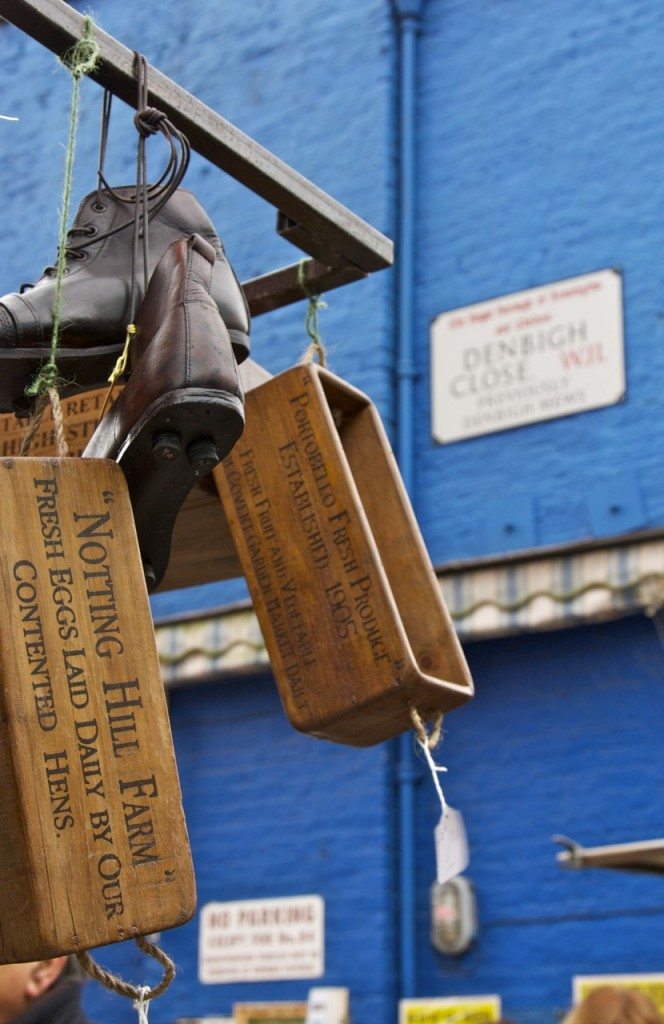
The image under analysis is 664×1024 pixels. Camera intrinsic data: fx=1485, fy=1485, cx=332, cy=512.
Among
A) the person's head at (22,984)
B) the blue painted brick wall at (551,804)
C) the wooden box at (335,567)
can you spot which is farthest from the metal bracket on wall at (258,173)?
the blue painted brick wall at (551,804)

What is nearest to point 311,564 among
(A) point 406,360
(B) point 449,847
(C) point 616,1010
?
(B) point 449,847

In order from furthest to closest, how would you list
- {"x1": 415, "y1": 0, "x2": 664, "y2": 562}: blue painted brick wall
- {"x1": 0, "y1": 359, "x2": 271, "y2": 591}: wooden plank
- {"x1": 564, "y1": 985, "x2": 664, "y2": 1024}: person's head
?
{"x1": 415, "y1": 0, "x2": 664, "y2": 562}: blue painted brick wall < {"x1": 564, "y1": 985, "x2": 664, "y2": 1024}: person's head < {"x1": 0, "y1": 359, "x2": 271, "y2": 591}: wooden plank

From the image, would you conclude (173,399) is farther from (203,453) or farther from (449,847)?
(449,847)

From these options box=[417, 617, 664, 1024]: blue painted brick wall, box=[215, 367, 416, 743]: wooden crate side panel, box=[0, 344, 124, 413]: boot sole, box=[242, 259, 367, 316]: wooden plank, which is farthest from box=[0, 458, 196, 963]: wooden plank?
box=[417, 617, 664, 1024]: blue painted brick wall

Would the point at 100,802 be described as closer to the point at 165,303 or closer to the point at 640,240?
the point at 165,303

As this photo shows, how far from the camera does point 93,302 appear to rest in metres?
1.80

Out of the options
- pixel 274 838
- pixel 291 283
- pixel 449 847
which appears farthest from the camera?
pixel 274 838

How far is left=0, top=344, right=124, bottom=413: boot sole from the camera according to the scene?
177cm

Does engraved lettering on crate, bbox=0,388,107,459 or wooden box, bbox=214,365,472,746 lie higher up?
engraved lettering on crate, bbox=0,388,107,459

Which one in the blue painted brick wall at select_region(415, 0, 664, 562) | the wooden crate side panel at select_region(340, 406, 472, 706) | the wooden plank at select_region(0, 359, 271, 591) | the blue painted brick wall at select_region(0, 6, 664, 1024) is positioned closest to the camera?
the wooden crate side panel at select_region(340, 406, 472, 706)

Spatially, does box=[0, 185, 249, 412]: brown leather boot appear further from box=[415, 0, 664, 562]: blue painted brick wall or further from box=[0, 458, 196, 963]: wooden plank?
box=[415, 0, 664, 562]: blue painted brick wall

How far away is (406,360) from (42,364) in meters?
5.13

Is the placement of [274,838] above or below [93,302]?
below

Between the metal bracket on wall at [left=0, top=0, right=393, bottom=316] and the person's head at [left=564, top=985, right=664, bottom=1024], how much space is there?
4.60 ft
